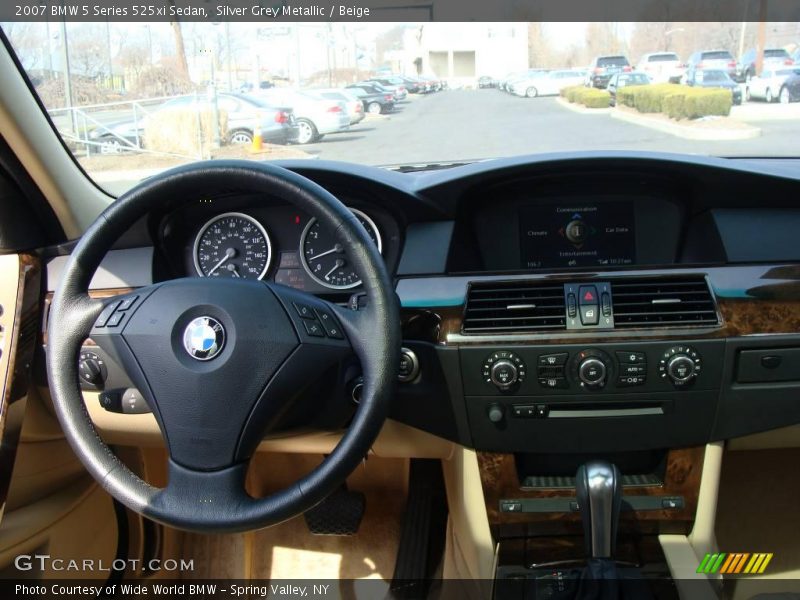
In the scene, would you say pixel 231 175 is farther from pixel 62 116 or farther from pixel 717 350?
pixel 717 350

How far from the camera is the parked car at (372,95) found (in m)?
2.14

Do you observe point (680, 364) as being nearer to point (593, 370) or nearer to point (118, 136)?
point (593, 370)

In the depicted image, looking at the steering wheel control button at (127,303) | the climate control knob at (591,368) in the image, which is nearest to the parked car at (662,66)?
the climate control knob at (591,368)

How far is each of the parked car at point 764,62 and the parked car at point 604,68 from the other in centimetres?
31

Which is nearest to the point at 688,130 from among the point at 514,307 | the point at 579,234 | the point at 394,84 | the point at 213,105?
the point at 579,234

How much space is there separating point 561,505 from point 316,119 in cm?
136

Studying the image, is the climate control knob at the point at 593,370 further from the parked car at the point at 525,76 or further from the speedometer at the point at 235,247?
the speedometer at the point at 235,247

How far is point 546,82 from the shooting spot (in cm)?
228

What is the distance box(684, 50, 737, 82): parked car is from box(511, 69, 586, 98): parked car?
0.30m

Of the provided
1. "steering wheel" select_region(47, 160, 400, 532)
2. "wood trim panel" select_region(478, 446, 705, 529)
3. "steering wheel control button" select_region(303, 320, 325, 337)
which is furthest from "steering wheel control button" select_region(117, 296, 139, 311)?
"wood trim panel" select_region(478, 446, 705, 529)

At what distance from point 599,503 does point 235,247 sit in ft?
4.31

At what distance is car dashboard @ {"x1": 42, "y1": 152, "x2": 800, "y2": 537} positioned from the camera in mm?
2115

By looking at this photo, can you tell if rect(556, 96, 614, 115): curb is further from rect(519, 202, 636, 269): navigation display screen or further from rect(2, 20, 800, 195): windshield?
rect(519, 202, 636, 269): navigation display screen
